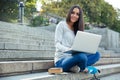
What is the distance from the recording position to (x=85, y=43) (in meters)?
4.34

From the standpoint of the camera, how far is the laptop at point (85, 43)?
14.0 feet

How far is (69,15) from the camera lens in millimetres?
4789

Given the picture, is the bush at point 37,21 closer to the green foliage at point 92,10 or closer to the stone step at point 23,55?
the green foliage at point 92,10

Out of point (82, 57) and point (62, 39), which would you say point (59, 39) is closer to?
point (62, 39)

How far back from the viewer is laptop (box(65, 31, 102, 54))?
4.26 meters

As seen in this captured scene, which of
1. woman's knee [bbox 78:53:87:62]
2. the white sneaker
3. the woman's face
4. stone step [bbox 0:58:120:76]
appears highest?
the woman's face

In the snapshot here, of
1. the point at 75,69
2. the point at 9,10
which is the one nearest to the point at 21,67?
the point at 75,69

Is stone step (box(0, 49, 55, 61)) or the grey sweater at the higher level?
the grey sweater

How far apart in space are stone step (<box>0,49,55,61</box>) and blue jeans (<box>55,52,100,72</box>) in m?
0.59

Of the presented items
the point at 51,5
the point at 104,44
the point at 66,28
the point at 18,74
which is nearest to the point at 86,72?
the point at 66,28

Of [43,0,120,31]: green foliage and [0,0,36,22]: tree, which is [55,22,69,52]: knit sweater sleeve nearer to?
[0,0,36,22]: tree

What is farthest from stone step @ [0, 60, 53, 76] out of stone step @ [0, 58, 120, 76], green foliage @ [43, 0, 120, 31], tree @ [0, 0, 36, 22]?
green foliage @ [43, 0, 120, 31]

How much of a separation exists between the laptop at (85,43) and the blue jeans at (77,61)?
9 centimetres

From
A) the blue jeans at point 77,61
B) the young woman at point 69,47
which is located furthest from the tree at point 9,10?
the blue jeans at point 77,61
